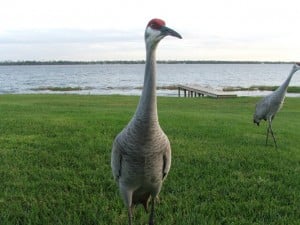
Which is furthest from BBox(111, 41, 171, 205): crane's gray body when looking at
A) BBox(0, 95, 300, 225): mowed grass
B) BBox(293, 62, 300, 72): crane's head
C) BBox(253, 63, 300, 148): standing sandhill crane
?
BBox(293, 62, 300, 72): crane's head

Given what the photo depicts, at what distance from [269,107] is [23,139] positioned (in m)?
5.48

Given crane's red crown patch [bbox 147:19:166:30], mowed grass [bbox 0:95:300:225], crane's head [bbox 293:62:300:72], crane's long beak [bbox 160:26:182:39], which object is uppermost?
crane's red crown patch [bbox 147:19:166:30]

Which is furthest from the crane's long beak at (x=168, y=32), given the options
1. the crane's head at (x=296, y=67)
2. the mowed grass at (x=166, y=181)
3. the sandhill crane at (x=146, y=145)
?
the crane's head at (x=296, y=67)

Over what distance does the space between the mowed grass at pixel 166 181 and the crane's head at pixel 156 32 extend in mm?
2226

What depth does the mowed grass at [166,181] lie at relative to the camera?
4766mm

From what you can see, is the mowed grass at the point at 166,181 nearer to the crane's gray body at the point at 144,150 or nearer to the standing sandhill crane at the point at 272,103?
the standing sandhill crane at the point at 272,103

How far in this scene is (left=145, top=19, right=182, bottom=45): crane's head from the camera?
119 inches

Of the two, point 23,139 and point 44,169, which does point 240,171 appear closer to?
point 44,169

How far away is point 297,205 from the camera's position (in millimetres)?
5199

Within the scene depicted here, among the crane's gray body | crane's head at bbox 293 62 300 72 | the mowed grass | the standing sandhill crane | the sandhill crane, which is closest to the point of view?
the sandhill crane

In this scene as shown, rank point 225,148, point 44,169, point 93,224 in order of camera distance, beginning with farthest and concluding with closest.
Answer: point 225,148, point 44,169, point 93,224

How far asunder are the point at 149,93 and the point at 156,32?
0.51m

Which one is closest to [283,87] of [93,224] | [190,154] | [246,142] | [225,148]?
[246,142]

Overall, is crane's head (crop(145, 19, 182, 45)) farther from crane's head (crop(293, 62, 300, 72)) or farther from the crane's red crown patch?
crane's head (crop(293, 62, 300, 72))
